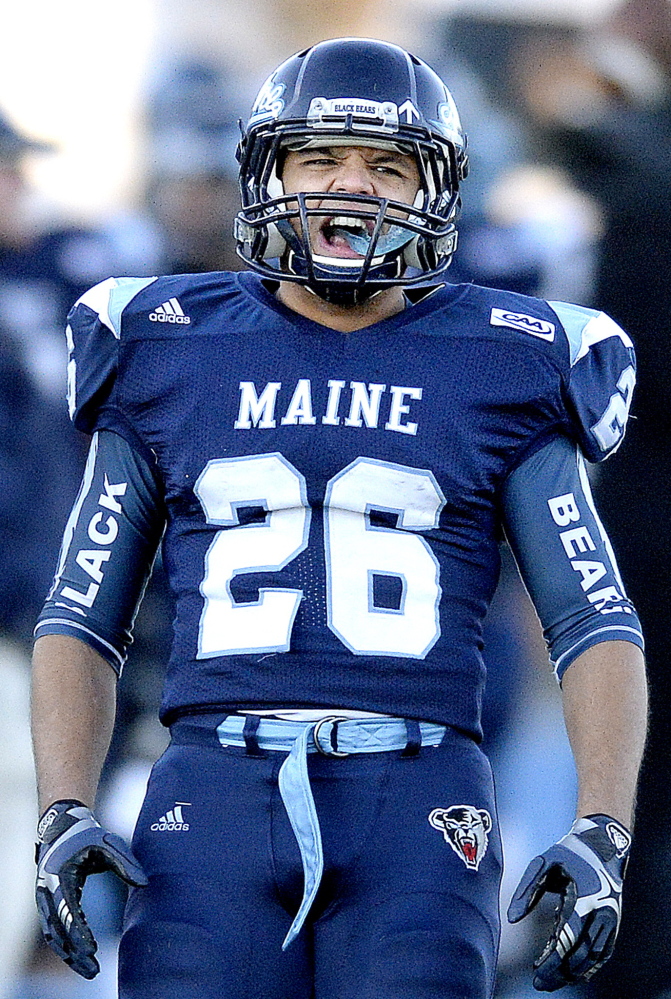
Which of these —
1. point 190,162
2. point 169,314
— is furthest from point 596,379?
point 190,162

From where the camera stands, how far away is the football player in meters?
1.77

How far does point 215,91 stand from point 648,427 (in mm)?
1115

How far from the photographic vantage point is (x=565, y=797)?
3.37 metres

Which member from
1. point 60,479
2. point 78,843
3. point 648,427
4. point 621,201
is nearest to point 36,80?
point 60,479

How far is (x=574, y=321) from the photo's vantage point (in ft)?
7.19

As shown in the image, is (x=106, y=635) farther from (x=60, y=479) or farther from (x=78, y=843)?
(x=60, y=479)

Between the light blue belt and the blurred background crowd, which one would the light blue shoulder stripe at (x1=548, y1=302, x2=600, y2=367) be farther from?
the blurred background crowd

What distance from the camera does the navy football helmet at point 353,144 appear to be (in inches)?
83.0

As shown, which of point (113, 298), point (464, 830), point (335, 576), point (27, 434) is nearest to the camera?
point (464, 830)

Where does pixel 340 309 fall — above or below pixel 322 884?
above

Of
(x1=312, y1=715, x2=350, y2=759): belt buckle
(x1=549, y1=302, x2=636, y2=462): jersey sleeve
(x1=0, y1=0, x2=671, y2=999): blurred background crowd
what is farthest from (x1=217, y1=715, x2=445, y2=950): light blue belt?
(x1=0, y1=0, x2=671, y2=999): blurred background crowd

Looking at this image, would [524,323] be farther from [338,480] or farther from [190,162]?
[190,162]

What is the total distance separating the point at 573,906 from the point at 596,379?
2.36ft

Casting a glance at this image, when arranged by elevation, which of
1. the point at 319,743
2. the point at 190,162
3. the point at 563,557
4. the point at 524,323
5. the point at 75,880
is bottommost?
the point at 75,880
